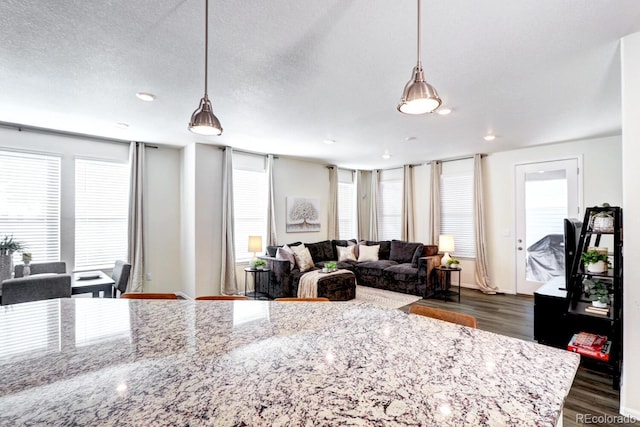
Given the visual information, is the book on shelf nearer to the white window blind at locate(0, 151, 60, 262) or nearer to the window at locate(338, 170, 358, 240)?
the window at locate(338, 170, 358, 240)

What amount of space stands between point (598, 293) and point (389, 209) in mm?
5007

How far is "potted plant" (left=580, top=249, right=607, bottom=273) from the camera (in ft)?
8.98

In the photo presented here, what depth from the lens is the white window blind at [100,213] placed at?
14.8 ft

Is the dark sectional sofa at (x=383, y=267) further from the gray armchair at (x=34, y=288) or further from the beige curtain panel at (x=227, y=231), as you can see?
the gray armchair at (x=34, y=288)

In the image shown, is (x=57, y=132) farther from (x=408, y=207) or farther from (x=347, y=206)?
(x=408, y=207)

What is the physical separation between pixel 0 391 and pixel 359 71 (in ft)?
8.85

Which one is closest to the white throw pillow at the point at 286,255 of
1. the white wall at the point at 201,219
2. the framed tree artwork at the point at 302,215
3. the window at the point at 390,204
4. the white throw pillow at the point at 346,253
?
the framed tree artwork at the point at 302,215

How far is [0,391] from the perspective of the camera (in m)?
0.87

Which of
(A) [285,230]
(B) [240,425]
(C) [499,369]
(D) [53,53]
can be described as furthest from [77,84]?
(A) [285,230]

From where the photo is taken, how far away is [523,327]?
3.86 m

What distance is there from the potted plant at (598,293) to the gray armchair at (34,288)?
505 centimetres

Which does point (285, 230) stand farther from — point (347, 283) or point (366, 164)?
point (366, 164)

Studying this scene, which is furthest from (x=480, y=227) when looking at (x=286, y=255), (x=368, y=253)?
(x=286, y=255)

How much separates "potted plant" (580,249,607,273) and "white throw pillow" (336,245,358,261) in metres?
4.16
